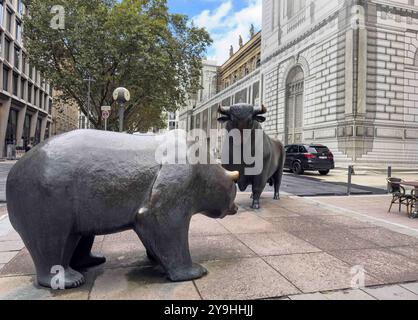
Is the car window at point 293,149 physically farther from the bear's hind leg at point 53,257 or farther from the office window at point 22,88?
the office window at point 22,88

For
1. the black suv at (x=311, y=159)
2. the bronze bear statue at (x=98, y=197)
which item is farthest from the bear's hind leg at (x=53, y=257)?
the black suv at (x=311, y=159)

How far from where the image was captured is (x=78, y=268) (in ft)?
11.7

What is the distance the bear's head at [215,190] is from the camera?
3480 mm

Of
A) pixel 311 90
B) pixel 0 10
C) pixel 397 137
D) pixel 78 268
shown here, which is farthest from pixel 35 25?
pixel 397 137

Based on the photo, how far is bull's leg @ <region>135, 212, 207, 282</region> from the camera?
3031 millimetres

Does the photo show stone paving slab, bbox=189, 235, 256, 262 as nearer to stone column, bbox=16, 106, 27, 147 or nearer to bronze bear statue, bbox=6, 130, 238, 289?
bronze bear statue, bbox=6, 130, 238, 289

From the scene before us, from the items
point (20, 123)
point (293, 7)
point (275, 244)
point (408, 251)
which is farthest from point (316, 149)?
point (20, 123)

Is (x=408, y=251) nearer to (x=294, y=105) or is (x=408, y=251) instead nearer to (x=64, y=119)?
(x=294, y=105)

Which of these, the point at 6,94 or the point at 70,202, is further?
the point at 6,94

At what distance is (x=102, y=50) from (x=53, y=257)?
20411 millimetres

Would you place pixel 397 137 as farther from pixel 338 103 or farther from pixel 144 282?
pixel 144 282

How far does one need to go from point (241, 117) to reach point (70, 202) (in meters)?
4.15

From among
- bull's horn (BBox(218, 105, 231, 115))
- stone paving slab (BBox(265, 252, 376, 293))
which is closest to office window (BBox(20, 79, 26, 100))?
bull's horn (BBox(218, 105, 231, 115))

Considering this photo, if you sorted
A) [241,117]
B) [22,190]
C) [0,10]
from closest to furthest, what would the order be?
[22,190], [241,117], [0,10]
